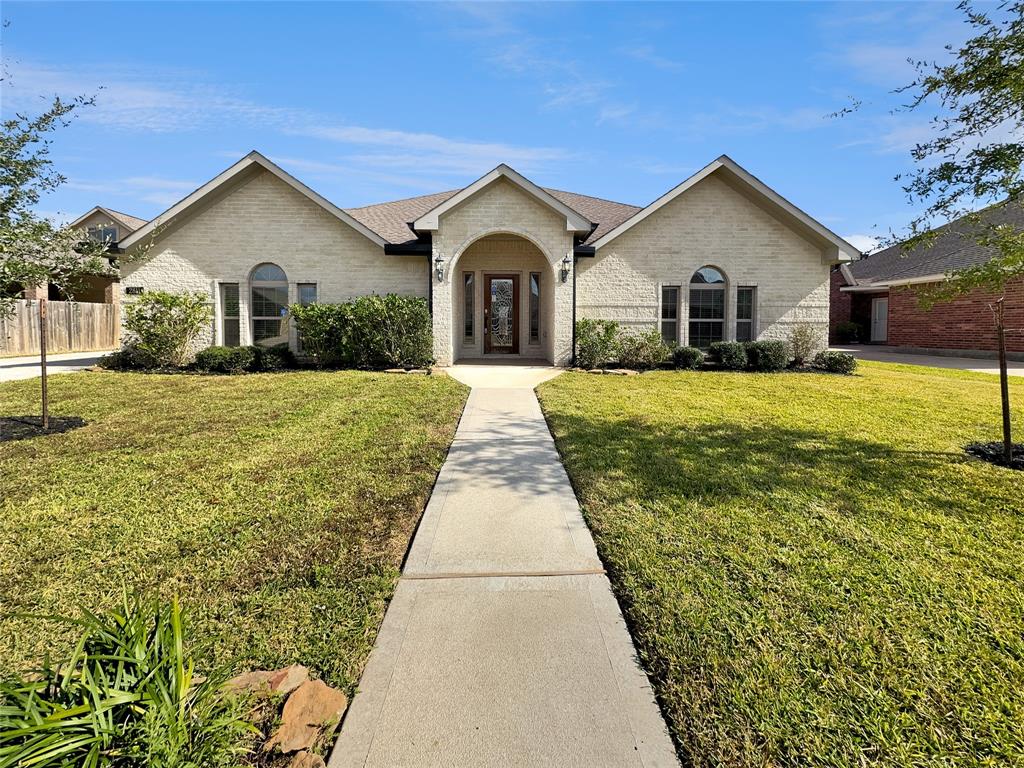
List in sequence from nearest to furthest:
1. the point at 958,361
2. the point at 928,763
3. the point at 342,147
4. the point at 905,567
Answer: the point at 928,763, the point at 905,567, the point at 342,147, the point at 958,361

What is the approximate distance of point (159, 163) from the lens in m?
12.6

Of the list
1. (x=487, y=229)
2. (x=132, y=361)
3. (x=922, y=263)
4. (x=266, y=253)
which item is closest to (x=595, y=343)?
(x=487, y=229)

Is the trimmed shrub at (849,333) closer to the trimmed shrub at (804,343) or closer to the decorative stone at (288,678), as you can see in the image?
the trimmed shrub at (804,343)

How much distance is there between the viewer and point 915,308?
52.5 ft

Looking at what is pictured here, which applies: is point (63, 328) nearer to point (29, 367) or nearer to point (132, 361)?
point (29, 367)

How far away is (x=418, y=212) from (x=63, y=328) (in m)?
14.1

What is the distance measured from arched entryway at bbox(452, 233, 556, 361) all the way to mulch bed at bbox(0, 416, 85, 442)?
31.3 feet

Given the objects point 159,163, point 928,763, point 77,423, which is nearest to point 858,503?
point 928,763

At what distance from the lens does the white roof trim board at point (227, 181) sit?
43.2 feet

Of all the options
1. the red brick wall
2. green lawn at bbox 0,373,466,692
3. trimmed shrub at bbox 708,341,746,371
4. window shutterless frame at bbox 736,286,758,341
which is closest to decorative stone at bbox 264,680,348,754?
green lawn at bbox 0,373,466,692

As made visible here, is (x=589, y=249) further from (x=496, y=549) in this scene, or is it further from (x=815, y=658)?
(x=815, y=658)

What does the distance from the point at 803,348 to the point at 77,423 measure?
16200 mm

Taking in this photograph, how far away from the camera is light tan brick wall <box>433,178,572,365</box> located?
529 inches

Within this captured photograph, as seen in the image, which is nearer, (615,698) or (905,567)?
(615,698)
